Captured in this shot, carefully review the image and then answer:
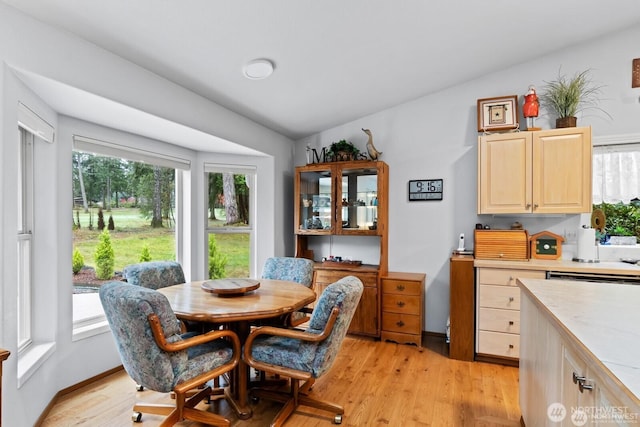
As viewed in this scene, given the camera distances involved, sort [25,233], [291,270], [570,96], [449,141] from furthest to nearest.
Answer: [449,141]
[291,270]
[570,96]
[25,233]

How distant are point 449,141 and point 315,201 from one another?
167cm

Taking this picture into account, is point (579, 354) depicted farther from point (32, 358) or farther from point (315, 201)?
point (315, 201)

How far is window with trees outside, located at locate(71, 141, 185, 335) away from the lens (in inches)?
109

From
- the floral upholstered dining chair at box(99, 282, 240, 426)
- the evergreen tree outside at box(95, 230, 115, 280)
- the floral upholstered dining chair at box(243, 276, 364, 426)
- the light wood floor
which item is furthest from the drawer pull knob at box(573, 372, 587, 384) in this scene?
the evergreen tree outside at box(95, 230, 115, 280)

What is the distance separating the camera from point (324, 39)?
2389 mm

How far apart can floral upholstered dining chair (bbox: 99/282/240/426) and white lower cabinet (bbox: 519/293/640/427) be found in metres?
1.67

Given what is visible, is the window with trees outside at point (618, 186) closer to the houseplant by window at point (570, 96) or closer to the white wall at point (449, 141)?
the white wall at point (449, 141)

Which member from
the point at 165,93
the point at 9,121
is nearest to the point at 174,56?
the point at 165,93

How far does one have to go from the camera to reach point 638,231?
10.3 ft

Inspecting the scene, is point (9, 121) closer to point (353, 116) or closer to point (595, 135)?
point (353, 116)

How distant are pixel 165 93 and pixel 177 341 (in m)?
1.78

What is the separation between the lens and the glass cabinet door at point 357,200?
12.6 feet

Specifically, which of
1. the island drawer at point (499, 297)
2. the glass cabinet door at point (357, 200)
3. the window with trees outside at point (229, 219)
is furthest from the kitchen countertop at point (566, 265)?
the window with trees outside at point (229, 219)

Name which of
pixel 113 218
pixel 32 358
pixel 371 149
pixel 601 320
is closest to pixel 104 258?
pixel 113 218
